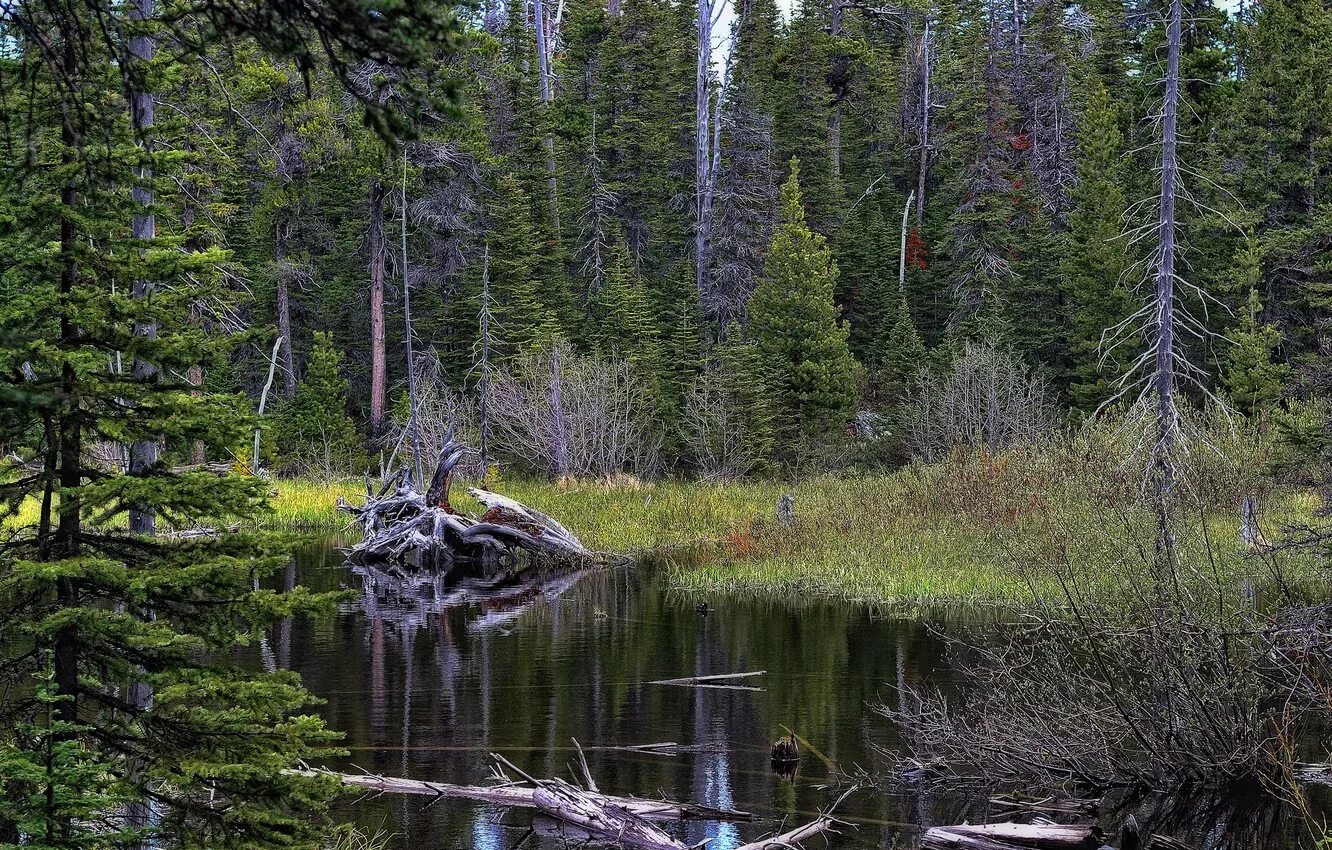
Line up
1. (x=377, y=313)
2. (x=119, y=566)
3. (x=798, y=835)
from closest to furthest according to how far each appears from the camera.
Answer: (x=119, y=566), (x=798, y=835), (x=377, y=313)

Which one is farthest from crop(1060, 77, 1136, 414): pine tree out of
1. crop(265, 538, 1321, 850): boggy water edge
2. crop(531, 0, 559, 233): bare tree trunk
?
crop(265, 538, 1321, 850): boggy water edge

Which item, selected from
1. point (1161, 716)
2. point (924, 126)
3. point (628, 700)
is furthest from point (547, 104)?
point (1161, 716)

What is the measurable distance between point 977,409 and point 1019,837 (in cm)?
2658

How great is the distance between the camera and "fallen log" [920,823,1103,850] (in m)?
9.33

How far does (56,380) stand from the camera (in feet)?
20.8

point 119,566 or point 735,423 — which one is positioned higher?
point 119,566

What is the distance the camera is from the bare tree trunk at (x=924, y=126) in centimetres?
5406

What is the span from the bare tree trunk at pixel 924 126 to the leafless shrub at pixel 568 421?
20949 mm

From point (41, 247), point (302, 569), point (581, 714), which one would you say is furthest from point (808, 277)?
point (41, 247)

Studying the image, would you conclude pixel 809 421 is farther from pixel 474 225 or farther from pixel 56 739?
pixel 56 739

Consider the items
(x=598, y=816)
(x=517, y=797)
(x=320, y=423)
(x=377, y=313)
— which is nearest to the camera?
(x=598, y=816)

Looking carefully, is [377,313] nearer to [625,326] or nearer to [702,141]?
[625,326]

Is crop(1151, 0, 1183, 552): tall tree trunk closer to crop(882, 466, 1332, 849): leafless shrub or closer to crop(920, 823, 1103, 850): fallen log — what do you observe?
crop(882, 466, 1332, 849): leafless shrub

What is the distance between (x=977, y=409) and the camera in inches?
1382
